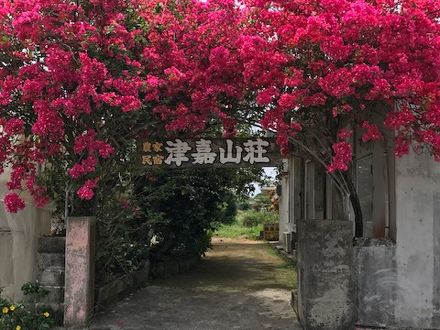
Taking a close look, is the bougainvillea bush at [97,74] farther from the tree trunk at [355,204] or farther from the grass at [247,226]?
the grass at [247,226]

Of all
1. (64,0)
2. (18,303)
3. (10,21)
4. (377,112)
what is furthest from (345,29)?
(18,303)

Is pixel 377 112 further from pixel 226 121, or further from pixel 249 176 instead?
pixel 249 176

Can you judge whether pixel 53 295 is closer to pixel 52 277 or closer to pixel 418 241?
pixel 52 277

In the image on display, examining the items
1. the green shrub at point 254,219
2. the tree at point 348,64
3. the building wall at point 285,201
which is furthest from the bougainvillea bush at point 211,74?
the green shrub at point 254,219

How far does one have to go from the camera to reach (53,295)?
6953 mm

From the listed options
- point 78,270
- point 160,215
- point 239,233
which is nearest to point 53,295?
point 78,270

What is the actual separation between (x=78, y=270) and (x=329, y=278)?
333cm

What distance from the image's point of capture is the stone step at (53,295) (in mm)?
6941

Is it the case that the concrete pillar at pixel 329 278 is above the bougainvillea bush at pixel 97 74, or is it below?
below

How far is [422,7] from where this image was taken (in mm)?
5562

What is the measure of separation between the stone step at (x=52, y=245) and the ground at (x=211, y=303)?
1157 millimetres

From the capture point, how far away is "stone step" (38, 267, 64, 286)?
698cm

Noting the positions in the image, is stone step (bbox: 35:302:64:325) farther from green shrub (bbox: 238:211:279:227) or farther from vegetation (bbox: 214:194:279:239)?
green shrub (bbox: 238:211:279:227)

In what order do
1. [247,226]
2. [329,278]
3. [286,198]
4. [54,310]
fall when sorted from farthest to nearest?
[247,226], [286,198], [54,310], [329,278]
